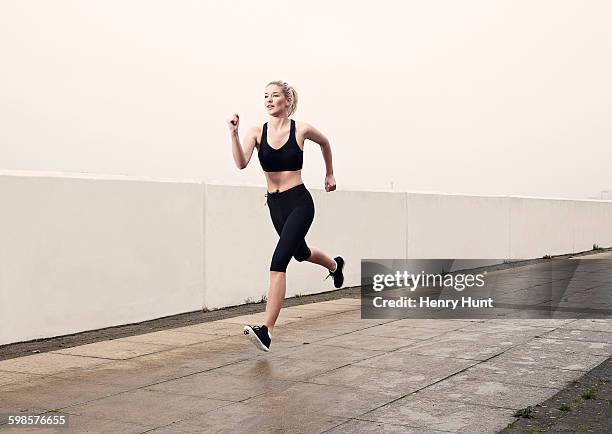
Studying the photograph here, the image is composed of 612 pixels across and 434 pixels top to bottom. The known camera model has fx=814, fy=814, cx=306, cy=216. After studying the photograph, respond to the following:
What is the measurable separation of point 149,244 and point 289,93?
277cm

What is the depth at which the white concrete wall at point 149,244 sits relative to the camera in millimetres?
7273

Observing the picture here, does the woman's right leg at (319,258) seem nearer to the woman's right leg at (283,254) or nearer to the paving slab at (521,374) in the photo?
the woman's right leg at (283,254)

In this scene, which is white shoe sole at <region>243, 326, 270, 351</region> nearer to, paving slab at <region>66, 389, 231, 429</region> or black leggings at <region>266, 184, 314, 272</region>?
black leggings at <region>266, 184, 314, 272</region>

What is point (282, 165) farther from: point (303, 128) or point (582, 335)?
point (582, 335)

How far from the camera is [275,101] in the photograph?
6.67 metres

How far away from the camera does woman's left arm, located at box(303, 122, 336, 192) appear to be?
22.0 ft

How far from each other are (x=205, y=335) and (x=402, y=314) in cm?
250

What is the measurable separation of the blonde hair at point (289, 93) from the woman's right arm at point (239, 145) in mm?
349

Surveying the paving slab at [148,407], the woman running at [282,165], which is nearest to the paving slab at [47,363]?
the paving slab at [148,407]

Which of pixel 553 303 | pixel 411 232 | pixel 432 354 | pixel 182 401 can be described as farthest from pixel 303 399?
pixel 411 232

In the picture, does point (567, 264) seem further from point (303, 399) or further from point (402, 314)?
point (303, 399)

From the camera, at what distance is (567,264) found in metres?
16.5

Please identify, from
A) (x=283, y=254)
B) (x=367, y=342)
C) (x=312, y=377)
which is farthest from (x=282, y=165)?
(x=312, y=377)

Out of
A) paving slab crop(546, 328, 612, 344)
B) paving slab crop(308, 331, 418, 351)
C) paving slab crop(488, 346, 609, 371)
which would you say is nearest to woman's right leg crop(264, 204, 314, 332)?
paving slab crop(308, 331, 418, 351)
